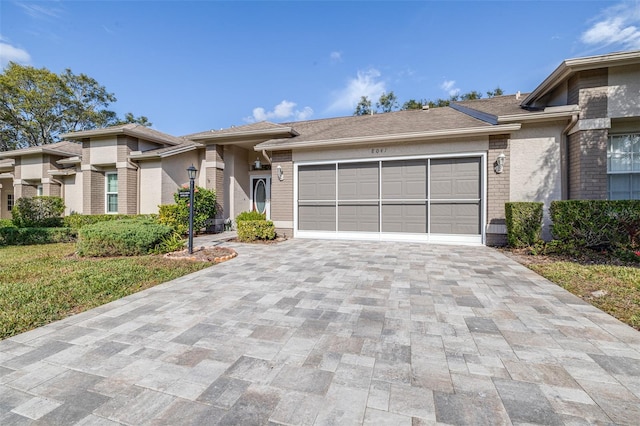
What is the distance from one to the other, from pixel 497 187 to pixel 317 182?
562cm

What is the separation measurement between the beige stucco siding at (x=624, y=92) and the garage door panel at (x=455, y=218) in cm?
386

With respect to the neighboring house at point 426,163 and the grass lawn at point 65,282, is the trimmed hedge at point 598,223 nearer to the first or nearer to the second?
the neighboring house at point 426,163

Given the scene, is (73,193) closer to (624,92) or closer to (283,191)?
(283,191)

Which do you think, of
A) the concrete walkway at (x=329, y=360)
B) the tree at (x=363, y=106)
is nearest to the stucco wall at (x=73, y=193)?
the concrete walkway at (x=329, y=360)

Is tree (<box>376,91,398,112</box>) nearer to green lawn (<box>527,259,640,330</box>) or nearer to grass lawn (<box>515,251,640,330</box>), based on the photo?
grass lawn (<box>515,251,640,330</box>)

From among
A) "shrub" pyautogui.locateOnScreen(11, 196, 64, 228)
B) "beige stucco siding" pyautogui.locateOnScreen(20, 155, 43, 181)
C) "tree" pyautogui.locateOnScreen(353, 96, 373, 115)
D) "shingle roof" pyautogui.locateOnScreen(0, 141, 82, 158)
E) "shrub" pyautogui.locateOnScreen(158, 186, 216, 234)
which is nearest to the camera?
"shrub" pyautogui.locateOnScreen(158, 186, 216, 234)

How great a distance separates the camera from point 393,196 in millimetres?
8789

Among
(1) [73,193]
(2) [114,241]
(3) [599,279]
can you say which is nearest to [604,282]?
(3) [599,279]

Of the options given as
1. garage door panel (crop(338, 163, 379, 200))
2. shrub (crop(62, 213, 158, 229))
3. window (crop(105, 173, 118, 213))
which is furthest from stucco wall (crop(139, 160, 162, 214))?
garage door panel (crop(338, 163, 379, 200))

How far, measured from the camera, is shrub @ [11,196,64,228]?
1197cm

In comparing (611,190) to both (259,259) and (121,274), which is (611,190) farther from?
(121,274)

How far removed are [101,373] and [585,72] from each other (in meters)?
11.0

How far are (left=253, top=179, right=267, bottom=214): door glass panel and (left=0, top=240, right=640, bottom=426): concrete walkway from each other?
901cm

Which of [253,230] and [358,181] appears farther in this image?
[358,181]
